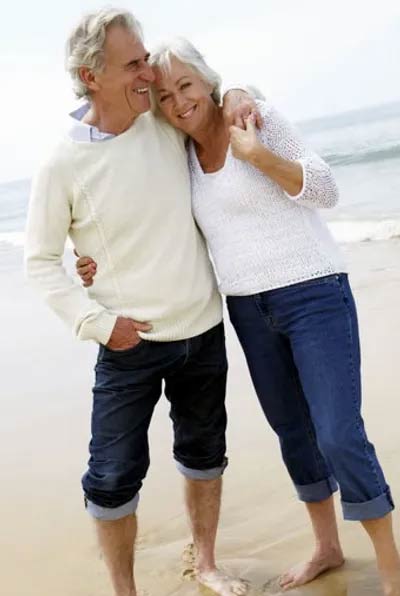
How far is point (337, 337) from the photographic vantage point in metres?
2.56

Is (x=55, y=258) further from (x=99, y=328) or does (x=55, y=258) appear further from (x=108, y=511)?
(x=108, y=511)

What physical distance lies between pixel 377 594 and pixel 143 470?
0.86 m

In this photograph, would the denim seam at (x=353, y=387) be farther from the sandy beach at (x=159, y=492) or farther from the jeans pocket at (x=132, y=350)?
the jeans pocket at (x=132, y=350)

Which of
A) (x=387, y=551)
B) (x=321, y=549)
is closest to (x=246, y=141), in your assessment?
(x=387, y=551)

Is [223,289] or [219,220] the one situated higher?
[219,220]

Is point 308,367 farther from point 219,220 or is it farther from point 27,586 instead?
point 27,586

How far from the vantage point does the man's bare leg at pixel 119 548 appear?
2748 mm

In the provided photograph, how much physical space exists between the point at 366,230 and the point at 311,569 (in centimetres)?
785

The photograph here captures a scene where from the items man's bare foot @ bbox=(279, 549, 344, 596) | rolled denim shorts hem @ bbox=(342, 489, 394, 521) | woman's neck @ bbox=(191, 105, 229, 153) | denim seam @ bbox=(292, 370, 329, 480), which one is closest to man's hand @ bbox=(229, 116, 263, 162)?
woman's neck @ bbox=(191, 105, 229, 153)

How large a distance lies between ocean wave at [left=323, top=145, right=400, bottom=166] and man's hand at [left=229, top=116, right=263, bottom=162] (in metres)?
16.5

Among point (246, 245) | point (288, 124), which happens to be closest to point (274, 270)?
point (246, 245)

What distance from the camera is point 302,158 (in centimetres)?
259

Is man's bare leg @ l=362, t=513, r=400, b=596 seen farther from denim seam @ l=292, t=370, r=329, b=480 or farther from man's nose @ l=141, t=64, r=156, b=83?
man's nose @ l=141, t=64, r=156, b=83

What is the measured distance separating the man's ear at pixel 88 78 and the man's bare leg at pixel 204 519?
141 centimetres
